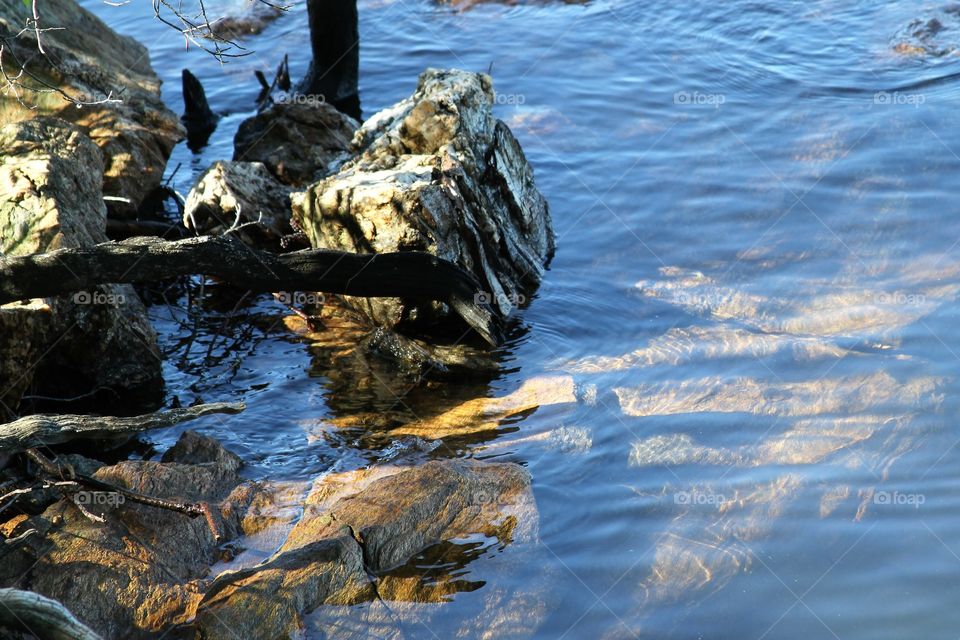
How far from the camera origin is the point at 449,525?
15.1ft

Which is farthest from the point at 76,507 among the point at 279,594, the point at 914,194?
the point at 914,194

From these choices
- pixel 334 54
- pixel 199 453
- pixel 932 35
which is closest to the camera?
pixel 199 453

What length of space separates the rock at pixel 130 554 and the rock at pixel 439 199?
87.9 inches

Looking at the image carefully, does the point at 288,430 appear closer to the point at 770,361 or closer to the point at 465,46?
the point at 770,361

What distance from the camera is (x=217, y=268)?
16.2ft

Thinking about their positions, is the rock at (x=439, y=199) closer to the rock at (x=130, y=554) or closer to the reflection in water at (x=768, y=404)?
the reflection in water at (x=768, y=404)

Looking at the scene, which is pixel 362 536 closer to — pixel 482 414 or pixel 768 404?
pixel 482 414

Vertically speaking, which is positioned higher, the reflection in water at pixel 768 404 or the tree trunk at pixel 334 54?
the tree trunk at pixel 334 54

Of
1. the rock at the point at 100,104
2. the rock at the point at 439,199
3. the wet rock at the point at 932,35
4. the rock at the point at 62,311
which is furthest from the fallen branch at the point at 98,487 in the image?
the wet rock at the point at 932,35

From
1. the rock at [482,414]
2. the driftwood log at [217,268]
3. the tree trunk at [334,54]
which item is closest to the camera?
the driftwood log at [217,268]

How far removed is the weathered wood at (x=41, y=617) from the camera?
133 inches

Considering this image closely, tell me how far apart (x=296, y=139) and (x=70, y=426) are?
4793mm

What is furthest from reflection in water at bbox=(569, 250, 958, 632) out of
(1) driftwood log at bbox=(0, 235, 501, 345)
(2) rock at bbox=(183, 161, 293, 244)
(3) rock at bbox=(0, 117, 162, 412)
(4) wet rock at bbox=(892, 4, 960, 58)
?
(4) wet rock at bbox=(892, 4, 960, 58)

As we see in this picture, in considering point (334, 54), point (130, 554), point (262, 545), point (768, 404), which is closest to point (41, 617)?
point (130, 554)
